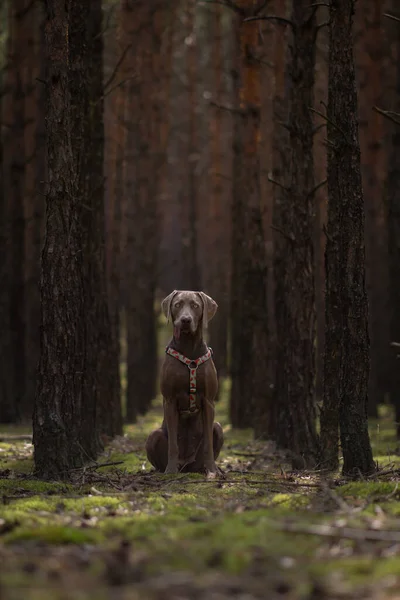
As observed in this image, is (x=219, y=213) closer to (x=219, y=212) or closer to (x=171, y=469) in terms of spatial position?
(x=219, y=212)

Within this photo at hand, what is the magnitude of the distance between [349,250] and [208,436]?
305 centimetres

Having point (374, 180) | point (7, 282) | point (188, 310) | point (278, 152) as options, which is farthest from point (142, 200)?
point (188, 310)

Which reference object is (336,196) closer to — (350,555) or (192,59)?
(350,555)

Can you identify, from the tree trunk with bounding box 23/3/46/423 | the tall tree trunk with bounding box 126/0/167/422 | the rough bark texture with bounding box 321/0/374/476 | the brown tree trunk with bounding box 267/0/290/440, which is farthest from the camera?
the tall tree trunk with bounding box 126/0/167/422

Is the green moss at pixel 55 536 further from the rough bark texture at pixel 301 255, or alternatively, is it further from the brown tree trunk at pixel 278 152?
the brown tree trunk at pixel 278 152

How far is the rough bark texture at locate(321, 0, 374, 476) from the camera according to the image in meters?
9.33

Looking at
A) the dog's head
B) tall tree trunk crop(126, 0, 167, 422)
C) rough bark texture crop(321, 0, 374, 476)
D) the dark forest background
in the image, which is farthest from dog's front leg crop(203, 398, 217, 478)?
tall tree trunk crop(126, 0, 167, 422)

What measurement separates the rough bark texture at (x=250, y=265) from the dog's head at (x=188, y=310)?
5.68 meters

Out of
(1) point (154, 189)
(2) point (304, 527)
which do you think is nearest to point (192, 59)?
(1) point (154, 189)

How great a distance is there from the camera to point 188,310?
1059 centimetres

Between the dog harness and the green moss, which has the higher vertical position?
the dog harness

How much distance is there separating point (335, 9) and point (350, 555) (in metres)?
6.15

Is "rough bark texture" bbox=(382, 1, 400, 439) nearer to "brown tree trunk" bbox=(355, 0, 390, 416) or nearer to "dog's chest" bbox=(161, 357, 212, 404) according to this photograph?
"brown tree trunk" bbox=(355, 0, 390, 416)

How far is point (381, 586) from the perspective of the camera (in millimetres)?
5043
